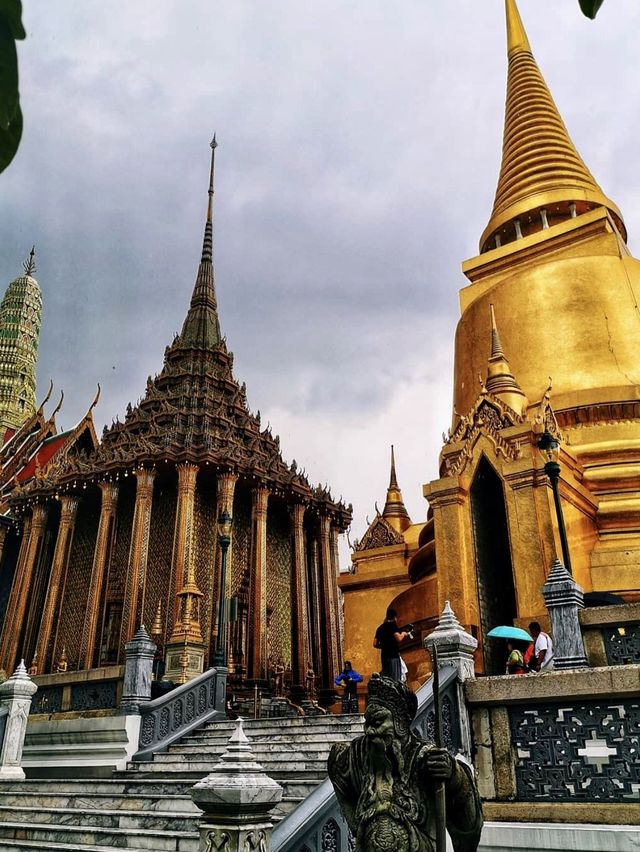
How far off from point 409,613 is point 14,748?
6.49 metres

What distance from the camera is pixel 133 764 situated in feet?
31.9

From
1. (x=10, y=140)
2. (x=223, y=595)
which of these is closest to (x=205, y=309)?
(x=223, y=595)

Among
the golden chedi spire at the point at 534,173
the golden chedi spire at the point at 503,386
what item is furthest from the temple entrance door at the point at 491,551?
the golden chedi spire at the point at 534,173

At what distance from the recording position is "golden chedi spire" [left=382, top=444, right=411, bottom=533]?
62.2 feet

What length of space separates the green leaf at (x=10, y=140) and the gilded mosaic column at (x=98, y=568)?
2153cm

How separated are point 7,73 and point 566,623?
21.9 ft

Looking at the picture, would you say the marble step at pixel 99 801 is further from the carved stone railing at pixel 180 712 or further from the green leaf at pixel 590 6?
the green leaf at pixel 590 6

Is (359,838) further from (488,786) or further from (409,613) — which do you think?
(409,613)

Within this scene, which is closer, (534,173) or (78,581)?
(534,173)

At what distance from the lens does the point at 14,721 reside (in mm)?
10664

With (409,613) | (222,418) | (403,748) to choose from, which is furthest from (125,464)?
(403,748)

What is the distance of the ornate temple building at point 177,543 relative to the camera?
71.1ft

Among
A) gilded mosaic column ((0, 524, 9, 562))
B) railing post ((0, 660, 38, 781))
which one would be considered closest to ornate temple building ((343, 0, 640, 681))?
railing post ((0, 660, 38, 781))

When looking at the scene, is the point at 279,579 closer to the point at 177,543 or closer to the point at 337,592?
the point at 337,592
